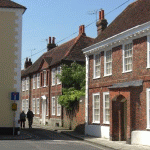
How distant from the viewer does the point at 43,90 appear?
43.5m

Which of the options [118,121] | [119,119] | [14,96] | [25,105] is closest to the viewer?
[119,119]

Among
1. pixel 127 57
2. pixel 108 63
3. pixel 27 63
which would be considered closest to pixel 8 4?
pixel 108 63

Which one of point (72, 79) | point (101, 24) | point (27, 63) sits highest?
point (101, 24)

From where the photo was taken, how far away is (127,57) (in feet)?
72.8

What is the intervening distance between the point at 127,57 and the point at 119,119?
3430mm

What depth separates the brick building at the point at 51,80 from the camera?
38.2 meters

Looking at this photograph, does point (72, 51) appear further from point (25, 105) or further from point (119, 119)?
point (119, 119)

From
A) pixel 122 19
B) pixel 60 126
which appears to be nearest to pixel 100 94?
pixel 122 19

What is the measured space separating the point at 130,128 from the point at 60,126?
54.5 feet

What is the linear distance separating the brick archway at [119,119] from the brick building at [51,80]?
46.3 ft

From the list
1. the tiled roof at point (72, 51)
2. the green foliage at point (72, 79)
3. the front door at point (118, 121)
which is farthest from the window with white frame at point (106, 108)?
the tiled roof at point (72, 51)

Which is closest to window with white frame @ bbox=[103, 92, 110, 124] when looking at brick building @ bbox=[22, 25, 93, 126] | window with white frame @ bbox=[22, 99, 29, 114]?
brick building @ bbox=[22, 25, 93, 126]

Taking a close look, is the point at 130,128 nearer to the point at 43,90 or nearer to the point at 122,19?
the point at 122,19

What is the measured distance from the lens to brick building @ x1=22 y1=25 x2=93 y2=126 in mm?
38188
